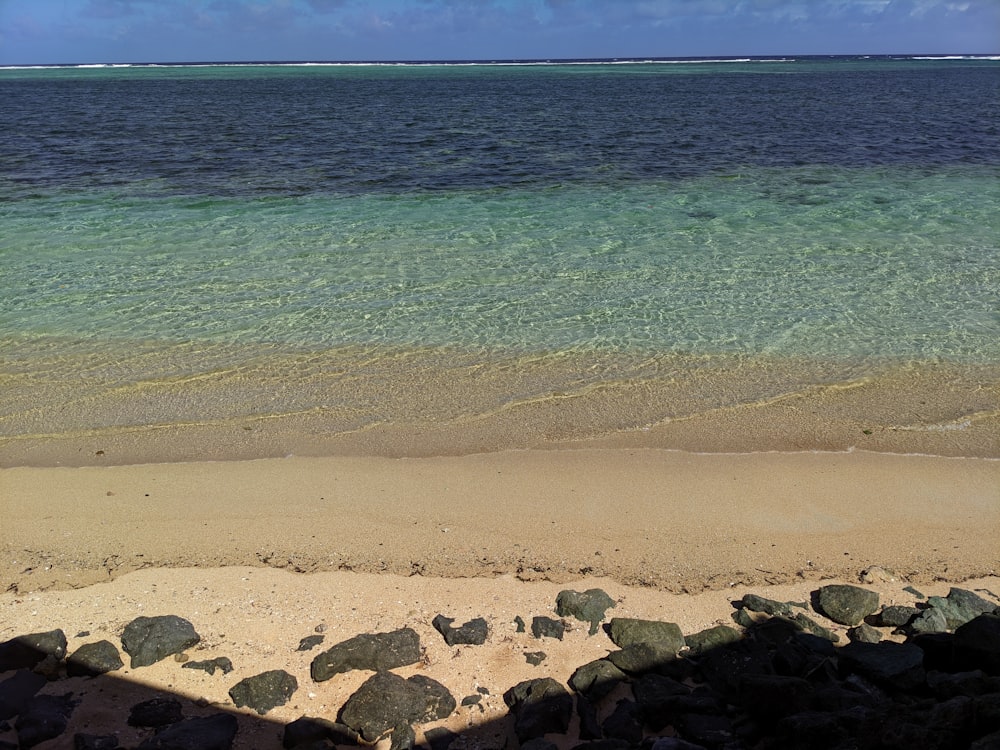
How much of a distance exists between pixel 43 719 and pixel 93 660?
387 millimetres

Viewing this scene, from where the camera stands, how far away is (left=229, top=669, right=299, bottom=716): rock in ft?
10.9

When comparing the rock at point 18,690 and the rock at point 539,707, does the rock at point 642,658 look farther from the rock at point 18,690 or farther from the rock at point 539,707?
the rock at point 18,690

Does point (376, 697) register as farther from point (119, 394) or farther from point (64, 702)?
point (119, 394)

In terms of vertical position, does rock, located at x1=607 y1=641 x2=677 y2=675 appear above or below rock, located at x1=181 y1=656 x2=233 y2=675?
above

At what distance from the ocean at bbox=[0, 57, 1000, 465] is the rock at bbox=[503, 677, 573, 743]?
2.61m

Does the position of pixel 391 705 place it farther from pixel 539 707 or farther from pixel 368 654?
pixel 539 707

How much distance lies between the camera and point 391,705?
3.23m

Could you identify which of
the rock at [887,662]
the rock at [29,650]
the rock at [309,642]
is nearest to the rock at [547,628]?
the rock at [309,642]

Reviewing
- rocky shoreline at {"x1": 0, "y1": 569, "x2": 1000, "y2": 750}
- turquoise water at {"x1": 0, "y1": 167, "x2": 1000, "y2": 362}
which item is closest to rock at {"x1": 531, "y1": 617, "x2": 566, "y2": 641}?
rocky shoreline at {"x1": 0, "y1": 569, "x2": 1000, "y2": 750}

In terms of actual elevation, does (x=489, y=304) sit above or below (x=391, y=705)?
above

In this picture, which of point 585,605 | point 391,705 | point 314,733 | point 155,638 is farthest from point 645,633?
point 155,638

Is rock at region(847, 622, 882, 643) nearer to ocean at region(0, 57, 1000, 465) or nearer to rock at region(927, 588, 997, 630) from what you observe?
rock at region(927, 588, 997, 630)

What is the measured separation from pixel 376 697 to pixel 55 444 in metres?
3.80

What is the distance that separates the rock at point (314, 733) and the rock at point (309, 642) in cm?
52
